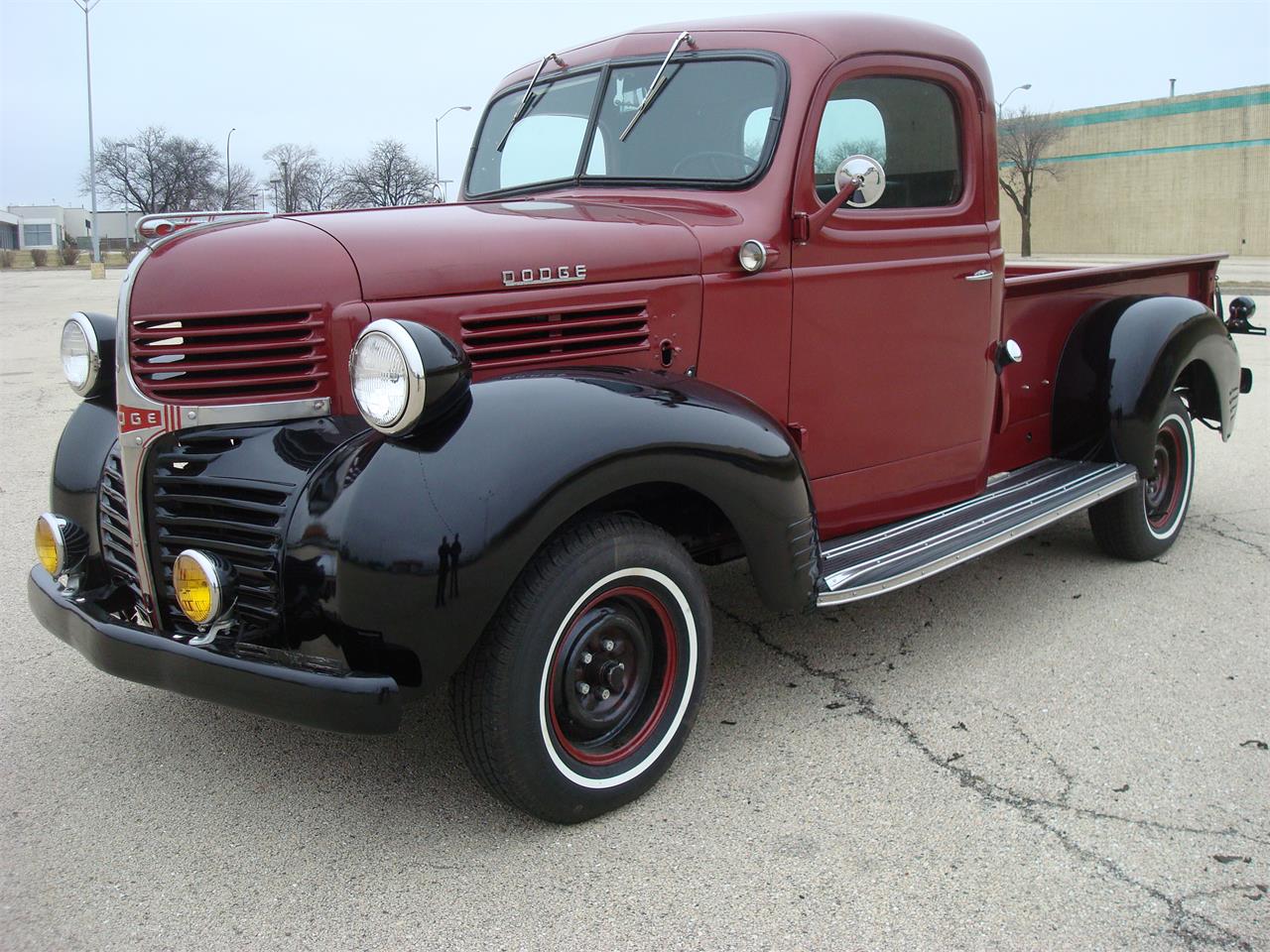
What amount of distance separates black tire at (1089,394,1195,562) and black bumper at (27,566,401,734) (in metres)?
3.35

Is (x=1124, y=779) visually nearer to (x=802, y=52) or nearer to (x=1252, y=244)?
(x=802, y=52)

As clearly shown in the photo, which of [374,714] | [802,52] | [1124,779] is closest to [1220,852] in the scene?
[1124,779]

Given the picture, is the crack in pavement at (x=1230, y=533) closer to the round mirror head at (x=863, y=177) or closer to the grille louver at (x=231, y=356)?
the round mirror head at (x=863, y=177)

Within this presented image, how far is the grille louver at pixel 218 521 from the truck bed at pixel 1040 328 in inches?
110

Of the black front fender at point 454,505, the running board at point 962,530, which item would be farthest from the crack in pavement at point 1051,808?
the black front fender at point 454,505

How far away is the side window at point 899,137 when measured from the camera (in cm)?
339

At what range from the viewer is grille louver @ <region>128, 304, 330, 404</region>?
100 inches

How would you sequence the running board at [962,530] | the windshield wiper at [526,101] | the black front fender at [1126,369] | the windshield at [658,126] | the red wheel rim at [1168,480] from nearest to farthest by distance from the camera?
the running board at [962,530] < the windshield at [658,126] < the windshield wiper at [526,101] < the black front fender at [1126,369] < the red wheel rim at [1168,480]

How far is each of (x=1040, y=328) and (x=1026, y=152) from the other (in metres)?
39.0

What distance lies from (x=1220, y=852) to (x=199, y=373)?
2.59m

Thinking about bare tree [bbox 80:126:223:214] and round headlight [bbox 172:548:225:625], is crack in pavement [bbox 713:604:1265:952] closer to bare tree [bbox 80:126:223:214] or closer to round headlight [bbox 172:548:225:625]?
round headlight [bbox 172:548:225:625]

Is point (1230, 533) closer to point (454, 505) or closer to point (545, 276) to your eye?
point (545, 276)

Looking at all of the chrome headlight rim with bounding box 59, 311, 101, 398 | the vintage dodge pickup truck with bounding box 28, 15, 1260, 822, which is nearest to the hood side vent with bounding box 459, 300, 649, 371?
the vintage dodge pickup truck with bounding box 28, 15, 1260, 822

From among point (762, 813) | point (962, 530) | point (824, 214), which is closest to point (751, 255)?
point (824, 214)
